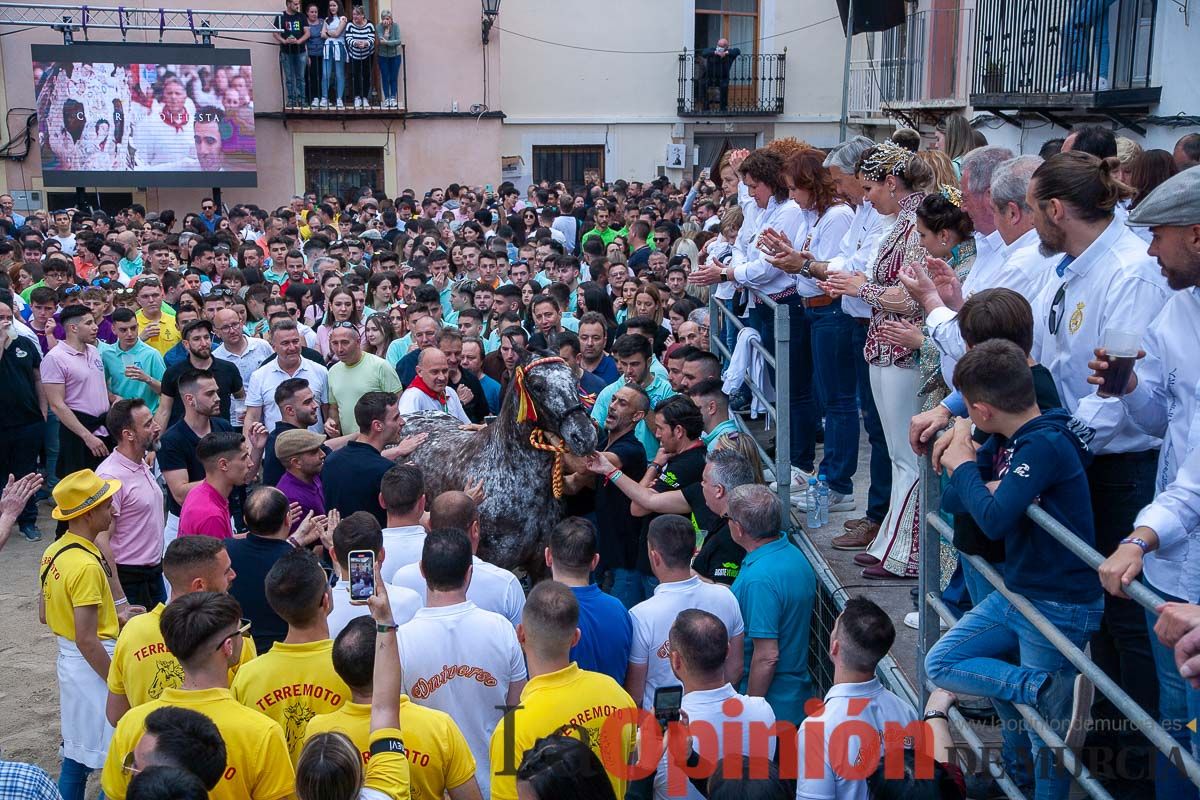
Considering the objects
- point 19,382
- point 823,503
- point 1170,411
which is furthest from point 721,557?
point 19,382

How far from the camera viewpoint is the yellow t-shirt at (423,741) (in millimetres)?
4051

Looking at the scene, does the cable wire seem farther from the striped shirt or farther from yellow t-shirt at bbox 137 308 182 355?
yellow t-shirt at bbox 137 308 182 355

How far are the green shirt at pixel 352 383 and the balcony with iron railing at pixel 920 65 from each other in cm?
1394

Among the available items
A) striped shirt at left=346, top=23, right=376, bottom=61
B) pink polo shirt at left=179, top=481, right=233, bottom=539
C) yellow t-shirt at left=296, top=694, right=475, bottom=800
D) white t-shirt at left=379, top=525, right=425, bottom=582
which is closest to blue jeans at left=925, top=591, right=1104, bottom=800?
yellow t-shirt at left=296, top=694, right=475, bottom=800

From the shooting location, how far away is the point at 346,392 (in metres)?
8.72

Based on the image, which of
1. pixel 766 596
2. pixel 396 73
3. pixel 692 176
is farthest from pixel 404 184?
pixel 766 596

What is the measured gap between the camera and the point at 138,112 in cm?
2255

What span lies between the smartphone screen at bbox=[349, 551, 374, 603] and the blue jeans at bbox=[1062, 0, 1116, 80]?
1263cm

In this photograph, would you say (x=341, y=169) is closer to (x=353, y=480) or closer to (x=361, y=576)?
(x=353, y=480)

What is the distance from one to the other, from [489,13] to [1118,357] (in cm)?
2271

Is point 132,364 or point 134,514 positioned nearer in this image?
point 134,514

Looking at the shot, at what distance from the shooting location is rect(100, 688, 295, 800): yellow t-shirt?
4039mm

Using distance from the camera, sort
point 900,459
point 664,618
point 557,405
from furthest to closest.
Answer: point 557,405 < point 900,459 < point 664,618

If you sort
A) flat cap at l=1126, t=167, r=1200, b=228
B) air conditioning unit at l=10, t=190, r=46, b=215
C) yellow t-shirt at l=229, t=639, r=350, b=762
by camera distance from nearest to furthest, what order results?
1. flat cap at l=1126, t=167, r=1200, b=228
2. yellow t-shirt at l=229, t=639, r=350, b=762
3. air conditioning unit at l=10, t=190, r=46, b=215
